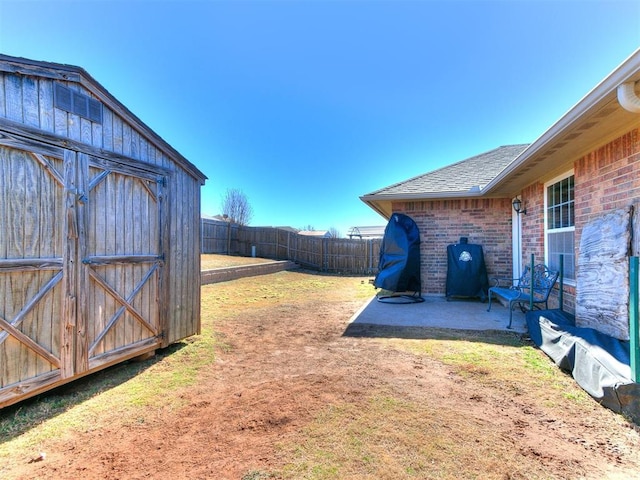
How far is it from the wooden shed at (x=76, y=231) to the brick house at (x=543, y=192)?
4.59m

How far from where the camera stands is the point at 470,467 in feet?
5.66

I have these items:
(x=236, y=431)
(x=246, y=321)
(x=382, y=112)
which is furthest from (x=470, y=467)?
(x=382, y=112)

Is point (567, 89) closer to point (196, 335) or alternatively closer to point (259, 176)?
point (196, 335)

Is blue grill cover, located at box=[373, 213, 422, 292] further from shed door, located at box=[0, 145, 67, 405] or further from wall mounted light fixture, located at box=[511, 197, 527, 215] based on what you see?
shed door, located at box=[0, 145, 67, 405]

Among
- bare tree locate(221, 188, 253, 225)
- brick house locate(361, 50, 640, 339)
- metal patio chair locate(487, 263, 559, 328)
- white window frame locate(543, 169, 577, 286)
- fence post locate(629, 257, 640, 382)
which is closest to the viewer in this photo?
fence post locate(629, 257, 640, 382)

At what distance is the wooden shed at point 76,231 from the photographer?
236 centimetres

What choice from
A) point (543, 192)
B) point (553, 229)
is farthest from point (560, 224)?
point (543, 192)

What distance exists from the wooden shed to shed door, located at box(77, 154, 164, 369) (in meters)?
0.01

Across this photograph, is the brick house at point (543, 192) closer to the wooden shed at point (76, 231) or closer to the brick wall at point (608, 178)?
the brick wall at point (608, 178)

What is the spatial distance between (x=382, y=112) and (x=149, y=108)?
7490mm

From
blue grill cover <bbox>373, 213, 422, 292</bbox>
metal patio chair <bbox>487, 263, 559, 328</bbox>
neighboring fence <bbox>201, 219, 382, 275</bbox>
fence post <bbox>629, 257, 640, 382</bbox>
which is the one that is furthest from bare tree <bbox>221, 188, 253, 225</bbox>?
fence post <bbox>629, 257, 640, 382</bbox>

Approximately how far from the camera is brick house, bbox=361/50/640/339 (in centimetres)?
290

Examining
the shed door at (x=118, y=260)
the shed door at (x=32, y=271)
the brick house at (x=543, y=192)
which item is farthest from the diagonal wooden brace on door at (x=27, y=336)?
the brick house at (x=543, y=192)

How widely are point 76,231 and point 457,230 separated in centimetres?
736
